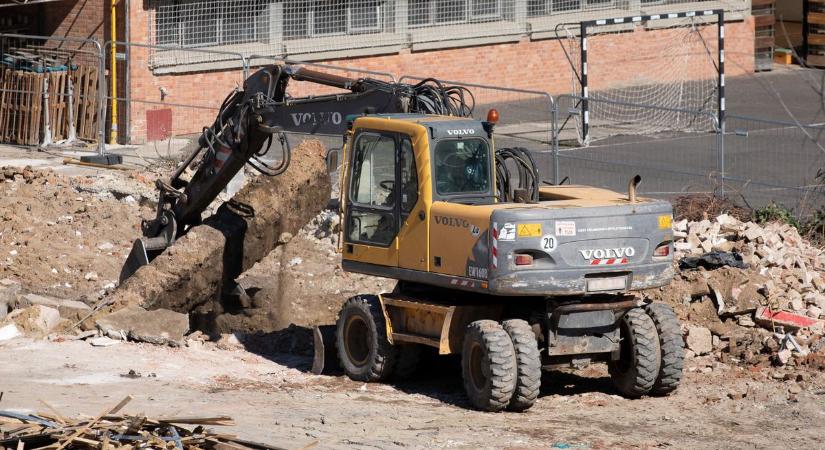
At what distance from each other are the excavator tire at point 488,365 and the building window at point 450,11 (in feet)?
60.4

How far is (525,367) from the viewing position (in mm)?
11789

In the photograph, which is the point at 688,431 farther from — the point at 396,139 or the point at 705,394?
the point at 396,139

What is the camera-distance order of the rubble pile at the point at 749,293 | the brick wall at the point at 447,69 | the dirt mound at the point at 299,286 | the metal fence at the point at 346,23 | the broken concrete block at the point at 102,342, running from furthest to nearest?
the metal fence at the point at 346,23
the brick wall at the point at 447,69
the dirt mound at the point at 299,286
the broken concrete block at the point at 102,342
the rubble pile at the point at 749,293

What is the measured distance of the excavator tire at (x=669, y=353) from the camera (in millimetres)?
12352

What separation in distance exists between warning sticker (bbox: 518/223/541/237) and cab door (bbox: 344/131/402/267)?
4.70 ft

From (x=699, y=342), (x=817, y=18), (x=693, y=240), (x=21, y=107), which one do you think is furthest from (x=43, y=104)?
(x=817, y=18)

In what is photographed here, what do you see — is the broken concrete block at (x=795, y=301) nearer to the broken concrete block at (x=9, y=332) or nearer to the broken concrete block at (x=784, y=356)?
the broken concrete block at (x=784, y=356)

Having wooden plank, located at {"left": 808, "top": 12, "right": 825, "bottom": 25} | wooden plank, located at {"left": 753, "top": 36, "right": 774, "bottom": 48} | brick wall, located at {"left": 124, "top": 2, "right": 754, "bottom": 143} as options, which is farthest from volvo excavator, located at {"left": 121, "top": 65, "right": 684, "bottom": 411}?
wooden plank, located at {"left": 753, "top": 36, "right": 774, "bottom": 48}

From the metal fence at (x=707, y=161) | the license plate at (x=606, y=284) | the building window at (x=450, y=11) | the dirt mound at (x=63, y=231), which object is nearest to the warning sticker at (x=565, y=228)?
the license plate at (x=606, y=284)

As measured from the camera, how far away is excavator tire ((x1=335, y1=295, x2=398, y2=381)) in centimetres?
1291

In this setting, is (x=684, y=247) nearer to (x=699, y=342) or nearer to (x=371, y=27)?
(x=699, y=342)

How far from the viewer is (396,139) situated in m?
12.6

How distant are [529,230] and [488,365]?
1.21m

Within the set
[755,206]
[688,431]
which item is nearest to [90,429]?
[688,431]
